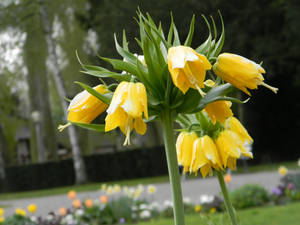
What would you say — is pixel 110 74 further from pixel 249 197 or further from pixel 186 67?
pixel 249 197

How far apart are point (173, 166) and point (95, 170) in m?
18.9

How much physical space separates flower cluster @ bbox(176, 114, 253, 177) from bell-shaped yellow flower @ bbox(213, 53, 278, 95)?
0.89 ft

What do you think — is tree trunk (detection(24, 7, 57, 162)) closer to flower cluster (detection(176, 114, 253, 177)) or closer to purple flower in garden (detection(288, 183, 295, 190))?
purple flower in garden (detection(288, 183, 295, 190))

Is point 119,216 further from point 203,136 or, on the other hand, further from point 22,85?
point 22,85

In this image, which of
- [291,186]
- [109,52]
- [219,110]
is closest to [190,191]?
[291,186]

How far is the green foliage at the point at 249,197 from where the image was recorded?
7379 mm

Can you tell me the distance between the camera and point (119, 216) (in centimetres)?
669

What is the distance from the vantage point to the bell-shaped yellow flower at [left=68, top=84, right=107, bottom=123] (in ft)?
3.03

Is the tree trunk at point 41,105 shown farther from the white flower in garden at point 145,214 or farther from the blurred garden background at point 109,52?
the white flower in garden at point 145,214

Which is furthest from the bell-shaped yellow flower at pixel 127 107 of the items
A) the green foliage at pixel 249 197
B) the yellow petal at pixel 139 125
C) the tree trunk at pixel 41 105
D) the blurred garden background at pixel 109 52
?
the tree trunk at pixel 41 105

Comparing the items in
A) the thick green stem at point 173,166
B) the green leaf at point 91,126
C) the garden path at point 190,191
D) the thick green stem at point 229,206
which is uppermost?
the green leaf at point 91,126

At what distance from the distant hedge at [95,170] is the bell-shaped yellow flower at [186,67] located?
17.9 m

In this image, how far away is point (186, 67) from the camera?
0.81 m

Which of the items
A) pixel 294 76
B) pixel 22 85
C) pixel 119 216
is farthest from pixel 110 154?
pixel 119 216
